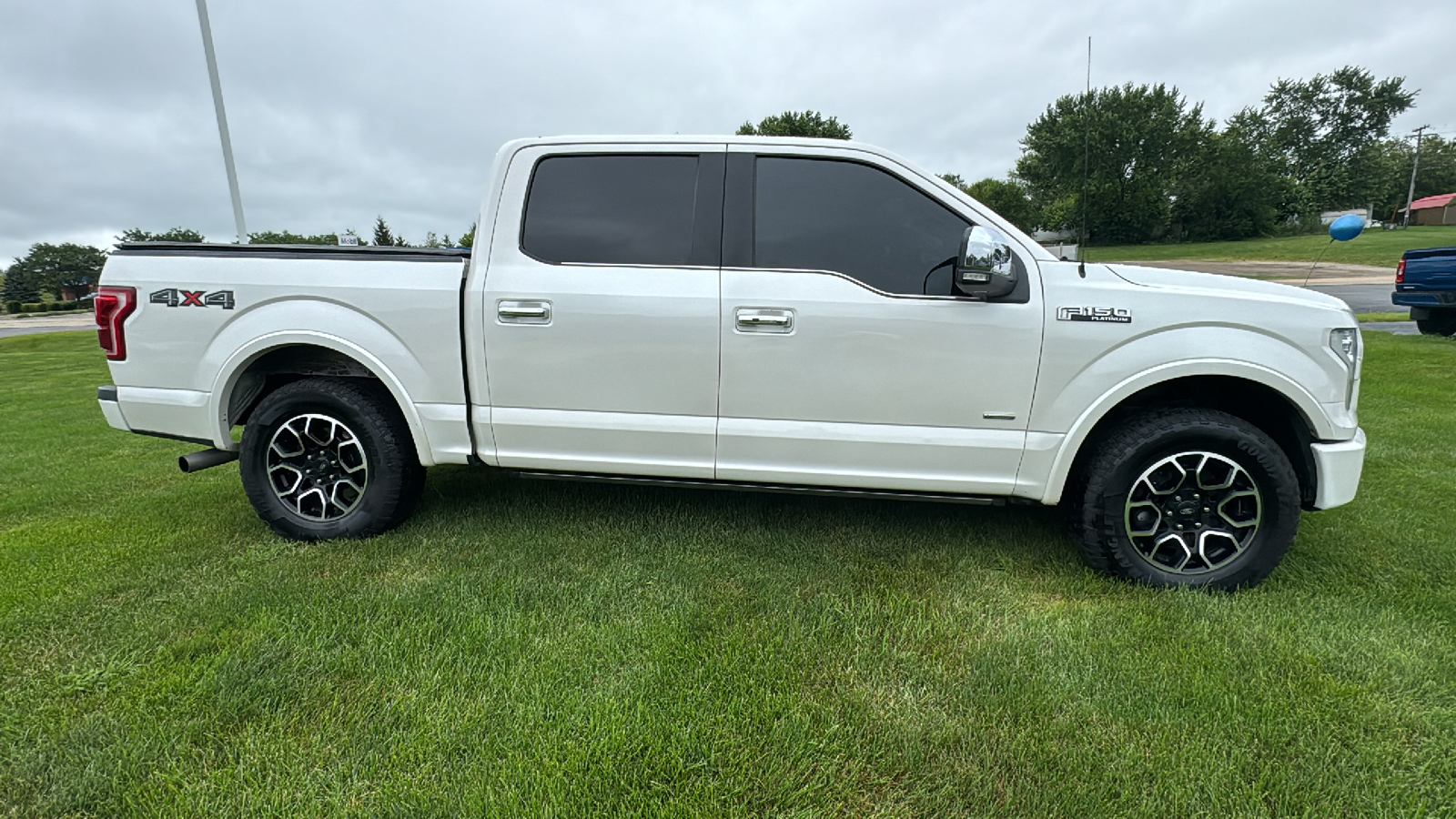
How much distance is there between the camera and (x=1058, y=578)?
2975mm

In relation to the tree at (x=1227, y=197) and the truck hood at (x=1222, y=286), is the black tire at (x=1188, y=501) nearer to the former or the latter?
the truck hood at (x=1222, y=286)

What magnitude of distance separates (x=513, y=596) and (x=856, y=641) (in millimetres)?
1377

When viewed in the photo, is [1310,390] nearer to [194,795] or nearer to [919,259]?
[919,259]

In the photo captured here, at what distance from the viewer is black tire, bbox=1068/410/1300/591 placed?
277 cm

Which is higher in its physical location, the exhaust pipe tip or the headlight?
the headlight

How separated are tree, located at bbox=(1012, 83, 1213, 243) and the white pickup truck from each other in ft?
160

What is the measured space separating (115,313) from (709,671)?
333 cm

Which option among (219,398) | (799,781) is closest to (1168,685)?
(799,781)

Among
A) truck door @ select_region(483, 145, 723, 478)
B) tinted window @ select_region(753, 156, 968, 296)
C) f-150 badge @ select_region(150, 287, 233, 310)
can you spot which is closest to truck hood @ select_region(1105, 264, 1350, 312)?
tinted window @ select_region(753, 156, 968, 296)

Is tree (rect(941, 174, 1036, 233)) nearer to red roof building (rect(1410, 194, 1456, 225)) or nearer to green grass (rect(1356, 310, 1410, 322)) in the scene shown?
green grass (rect(1356, 310, 1410, 322))

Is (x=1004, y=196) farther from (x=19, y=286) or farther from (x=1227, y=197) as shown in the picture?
(x=19, y=286)

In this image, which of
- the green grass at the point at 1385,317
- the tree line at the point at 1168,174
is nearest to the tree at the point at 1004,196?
the tree line at the point at 1168,174

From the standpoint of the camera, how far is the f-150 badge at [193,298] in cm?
320

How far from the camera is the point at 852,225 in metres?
2.94
